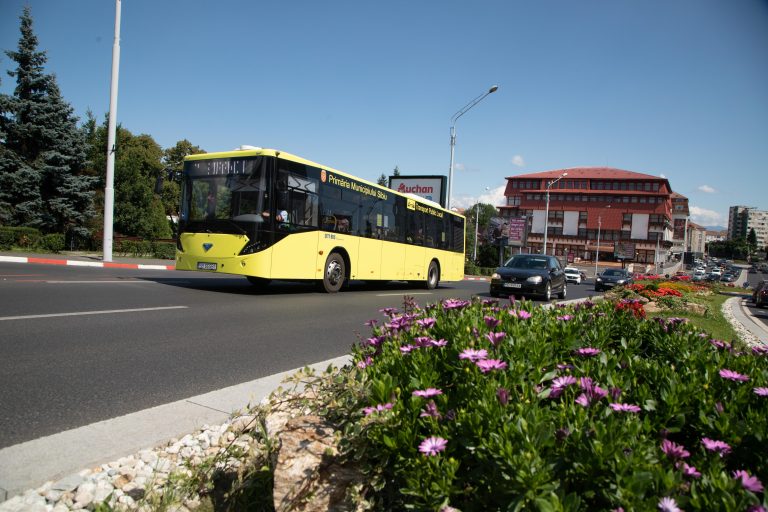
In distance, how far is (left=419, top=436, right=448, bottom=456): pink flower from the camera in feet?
5.43

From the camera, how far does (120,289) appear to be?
1063 centimetres

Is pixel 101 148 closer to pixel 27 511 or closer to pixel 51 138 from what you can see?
pixel 51 138

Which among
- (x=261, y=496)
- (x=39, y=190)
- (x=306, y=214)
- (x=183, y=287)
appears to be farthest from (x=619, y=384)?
(x=39, y=190)

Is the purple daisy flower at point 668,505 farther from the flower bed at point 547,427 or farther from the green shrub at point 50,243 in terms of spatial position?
the green shrub at point 50,243

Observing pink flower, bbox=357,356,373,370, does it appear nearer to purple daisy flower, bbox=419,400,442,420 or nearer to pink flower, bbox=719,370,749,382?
purple daisy flower, bbox=419,400,442,420

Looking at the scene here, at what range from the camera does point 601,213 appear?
362ft

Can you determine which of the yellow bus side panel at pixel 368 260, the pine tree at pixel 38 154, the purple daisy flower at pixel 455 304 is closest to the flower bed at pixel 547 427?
the purple daisy flower at pixel 455 304

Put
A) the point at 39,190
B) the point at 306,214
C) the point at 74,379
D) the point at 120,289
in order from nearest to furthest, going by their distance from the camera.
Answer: the point at 74,379 → the point at 120,289 → the point at 306,214 → the point at 39,190

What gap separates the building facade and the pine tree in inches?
3637

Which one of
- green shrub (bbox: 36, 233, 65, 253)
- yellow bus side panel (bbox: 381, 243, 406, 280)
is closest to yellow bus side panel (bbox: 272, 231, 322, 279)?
yellow bus side panel (bbox: 381, 243, 406, 280)

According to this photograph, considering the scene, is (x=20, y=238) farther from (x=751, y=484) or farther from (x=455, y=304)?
(x=751, y=484)

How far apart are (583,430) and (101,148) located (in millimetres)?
42402

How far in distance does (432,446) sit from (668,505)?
2.27 feet

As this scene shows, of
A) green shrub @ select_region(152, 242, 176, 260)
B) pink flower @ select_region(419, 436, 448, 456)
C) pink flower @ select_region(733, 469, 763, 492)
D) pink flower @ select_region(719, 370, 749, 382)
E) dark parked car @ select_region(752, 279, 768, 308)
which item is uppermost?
pink flower @ select_region(719, 370, 749, 382)
